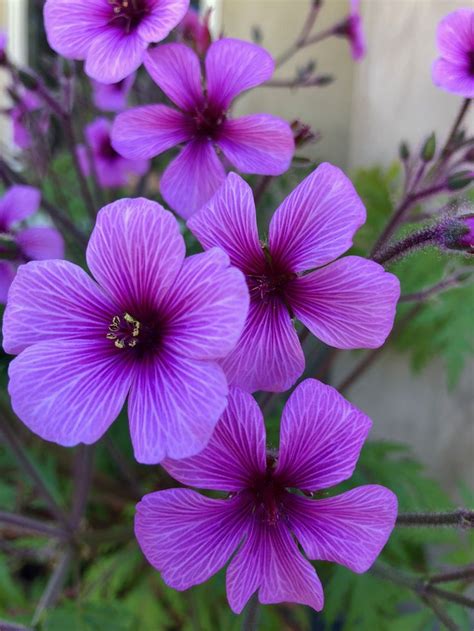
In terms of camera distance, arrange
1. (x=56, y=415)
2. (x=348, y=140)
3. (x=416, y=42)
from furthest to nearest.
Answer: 1. (x=348, y=140)
2. (x=416, y=42)
3. (x=56, y=415)

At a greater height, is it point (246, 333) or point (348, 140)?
point (246, 333)

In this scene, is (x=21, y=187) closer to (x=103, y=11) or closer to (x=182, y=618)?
(x=103, y=11)

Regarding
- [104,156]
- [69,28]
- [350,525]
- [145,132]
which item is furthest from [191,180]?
[104,156]

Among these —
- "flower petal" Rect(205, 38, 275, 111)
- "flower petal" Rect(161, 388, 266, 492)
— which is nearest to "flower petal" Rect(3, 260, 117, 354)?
"flower petal" Rect(161, 388, 266, 492)

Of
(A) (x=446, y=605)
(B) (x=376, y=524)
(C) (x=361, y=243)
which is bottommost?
(A) (x=446, y=605)

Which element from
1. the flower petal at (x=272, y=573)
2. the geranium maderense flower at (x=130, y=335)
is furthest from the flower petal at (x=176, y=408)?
the flower petal at (x=272, y=573)

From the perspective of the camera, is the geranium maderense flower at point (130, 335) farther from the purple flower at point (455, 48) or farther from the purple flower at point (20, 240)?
the purple flower at point (455, 48)

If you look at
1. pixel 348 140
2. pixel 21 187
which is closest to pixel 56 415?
pixel 21 187
